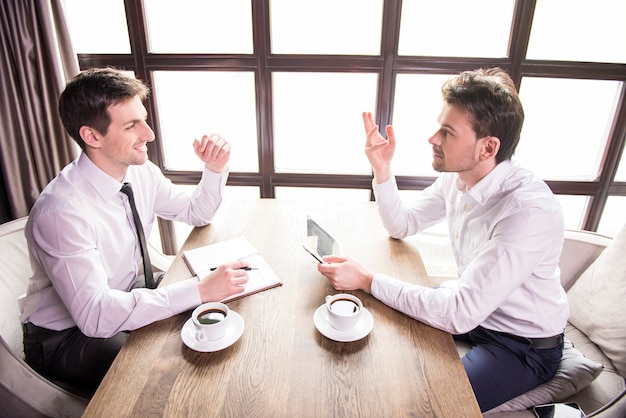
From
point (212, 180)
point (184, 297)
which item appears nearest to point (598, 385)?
point (184, 297)

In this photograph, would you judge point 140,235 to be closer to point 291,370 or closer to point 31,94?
point 291,370

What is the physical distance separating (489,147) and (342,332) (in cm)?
76

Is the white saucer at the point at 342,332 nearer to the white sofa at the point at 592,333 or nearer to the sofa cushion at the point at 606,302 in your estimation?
the white sofa at the point at 592,333

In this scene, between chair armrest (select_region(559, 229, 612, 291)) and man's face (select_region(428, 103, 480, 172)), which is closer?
man's face (select_region(428, 103, 480, 172))

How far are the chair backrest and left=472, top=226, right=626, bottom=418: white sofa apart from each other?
1.60m

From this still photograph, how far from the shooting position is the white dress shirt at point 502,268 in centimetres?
115

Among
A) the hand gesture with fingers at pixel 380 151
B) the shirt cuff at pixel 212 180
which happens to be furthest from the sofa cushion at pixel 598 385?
the shirt cuff at pixel 212 180

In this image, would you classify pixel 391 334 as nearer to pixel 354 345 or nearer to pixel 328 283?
pixel 354 345

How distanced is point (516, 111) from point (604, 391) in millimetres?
952

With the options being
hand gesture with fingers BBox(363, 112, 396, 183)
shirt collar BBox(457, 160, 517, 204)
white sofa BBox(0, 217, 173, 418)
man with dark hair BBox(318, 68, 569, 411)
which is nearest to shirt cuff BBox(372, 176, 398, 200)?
hand gesture with fingers BBox(363, 112, 396, 183)

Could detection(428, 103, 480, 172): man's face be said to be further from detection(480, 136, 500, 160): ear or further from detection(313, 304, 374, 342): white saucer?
detection(313, 304, 374, 342): white saucer

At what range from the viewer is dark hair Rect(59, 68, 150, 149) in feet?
4.37

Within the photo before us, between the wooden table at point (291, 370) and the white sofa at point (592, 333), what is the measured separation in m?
0.42

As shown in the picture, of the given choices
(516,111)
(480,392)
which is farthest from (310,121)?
(480,392)
